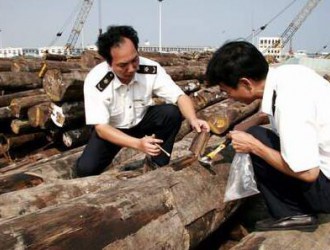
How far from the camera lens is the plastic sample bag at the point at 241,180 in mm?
2930

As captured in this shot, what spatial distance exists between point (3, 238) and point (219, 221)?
168 cm

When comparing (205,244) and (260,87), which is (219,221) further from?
(260,87)

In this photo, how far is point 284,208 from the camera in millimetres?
2844

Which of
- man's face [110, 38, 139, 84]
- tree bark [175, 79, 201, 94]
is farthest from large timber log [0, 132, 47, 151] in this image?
tree bark [175, 79, 201, 94]

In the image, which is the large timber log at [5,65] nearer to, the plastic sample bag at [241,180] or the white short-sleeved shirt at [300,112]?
the plastic sample bag at [241,180]

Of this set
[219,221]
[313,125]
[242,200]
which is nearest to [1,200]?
[219,221]

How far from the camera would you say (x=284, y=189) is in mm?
2807

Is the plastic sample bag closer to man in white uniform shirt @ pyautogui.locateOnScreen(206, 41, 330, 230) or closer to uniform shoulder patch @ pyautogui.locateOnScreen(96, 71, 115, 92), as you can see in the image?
man in white uniform shirt @ pyautogui.locateOnScreen(206, 41, 330, 230)

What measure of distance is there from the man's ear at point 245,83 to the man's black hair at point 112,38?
1.38 metres

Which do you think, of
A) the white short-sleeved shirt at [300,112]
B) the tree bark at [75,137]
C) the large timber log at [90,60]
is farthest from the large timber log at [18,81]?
the white short-sleeved shirt at [300,112]

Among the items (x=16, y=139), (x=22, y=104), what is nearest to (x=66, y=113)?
(x=22, y=104)

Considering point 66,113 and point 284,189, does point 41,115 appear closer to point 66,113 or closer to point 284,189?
point 66,113

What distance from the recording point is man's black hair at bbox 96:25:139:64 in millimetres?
3557

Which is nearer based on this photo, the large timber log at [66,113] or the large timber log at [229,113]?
the large timber log at [66,113]
